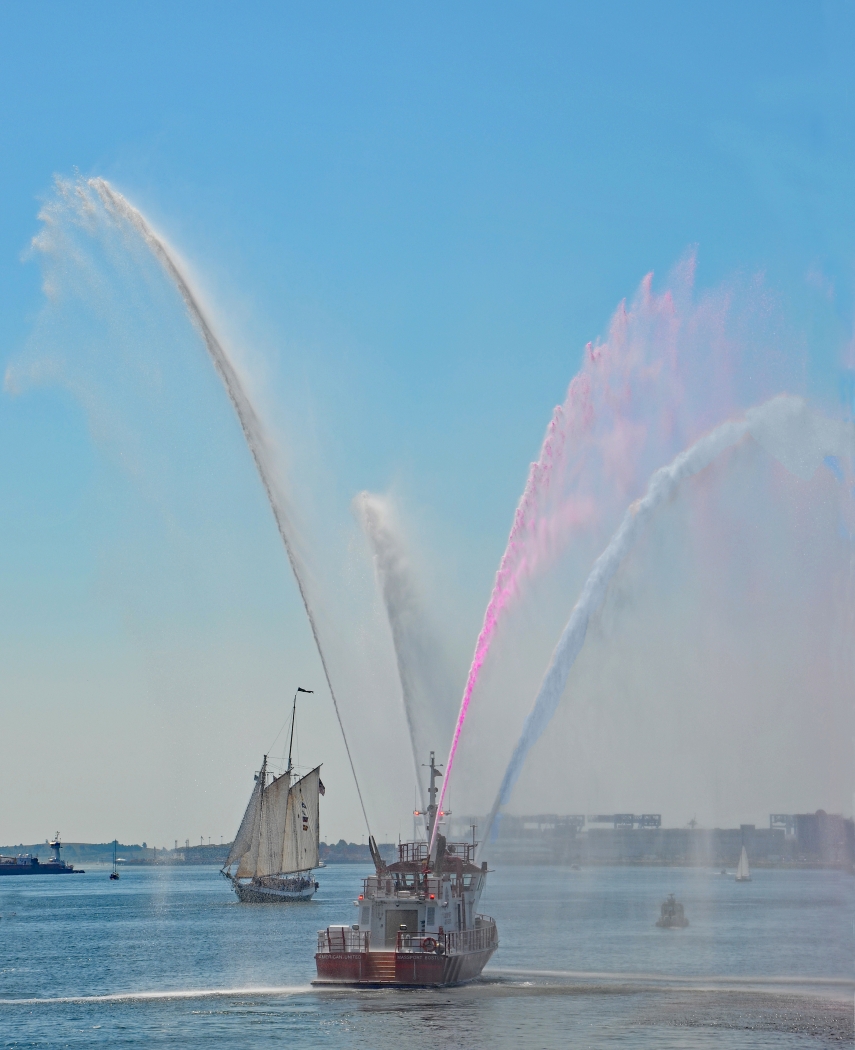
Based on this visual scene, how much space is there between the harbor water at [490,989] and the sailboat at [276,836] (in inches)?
1086

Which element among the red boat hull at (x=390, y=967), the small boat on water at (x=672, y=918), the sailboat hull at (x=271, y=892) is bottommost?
the sailboat hull at (x=271, y=892)

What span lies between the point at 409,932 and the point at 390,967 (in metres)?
1.55

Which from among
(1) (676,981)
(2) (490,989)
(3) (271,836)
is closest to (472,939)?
(2) (490,989)

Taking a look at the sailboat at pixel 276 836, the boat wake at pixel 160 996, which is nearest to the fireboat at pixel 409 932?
the boat wake at pixel 160 996

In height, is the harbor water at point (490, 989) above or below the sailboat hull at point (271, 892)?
above

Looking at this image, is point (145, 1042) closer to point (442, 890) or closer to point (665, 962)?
point (442, 890)

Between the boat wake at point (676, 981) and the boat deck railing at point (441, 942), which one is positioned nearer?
the boat deck railing at point (441, 942)

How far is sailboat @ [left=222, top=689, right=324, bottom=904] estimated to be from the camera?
492 ft

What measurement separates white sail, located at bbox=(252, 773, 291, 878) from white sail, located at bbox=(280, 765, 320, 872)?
1.81ft

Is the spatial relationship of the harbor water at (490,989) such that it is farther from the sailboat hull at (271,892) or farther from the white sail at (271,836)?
the sailboat hull at (271,892)

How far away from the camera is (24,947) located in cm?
9588

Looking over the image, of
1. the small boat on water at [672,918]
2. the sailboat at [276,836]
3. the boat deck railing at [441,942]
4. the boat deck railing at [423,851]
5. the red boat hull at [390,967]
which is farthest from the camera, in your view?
the sailboat at [276,836]

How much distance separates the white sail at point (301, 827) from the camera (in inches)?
5906

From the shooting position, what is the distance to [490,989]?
5497cm
